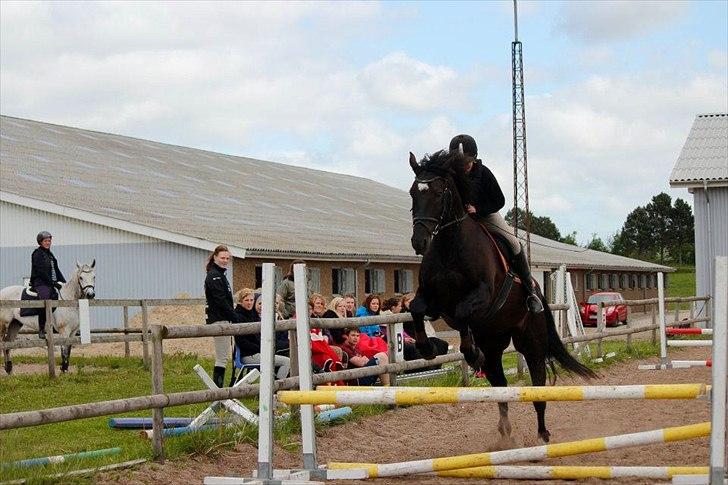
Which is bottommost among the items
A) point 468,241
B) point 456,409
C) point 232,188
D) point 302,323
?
point 456,409

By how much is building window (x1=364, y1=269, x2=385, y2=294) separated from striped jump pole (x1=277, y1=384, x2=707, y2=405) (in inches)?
992

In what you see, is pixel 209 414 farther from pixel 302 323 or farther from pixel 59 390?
pixel 59 390

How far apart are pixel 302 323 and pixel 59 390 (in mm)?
7366

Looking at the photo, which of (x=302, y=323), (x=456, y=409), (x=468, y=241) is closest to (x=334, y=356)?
(x=456, y=409)

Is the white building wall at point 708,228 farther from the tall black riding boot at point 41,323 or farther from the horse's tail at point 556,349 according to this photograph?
the horse's tail at point 556,349

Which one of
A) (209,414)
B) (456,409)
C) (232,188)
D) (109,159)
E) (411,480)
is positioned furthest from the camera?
(232,188)

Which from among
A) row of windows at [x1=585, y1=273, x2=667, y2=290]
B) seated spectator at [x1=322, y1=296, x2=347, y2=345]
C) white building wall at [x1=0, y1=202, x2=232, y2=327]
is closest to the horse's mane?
seated spectator at [x1=322, y1=296, x2=347, y2=345]

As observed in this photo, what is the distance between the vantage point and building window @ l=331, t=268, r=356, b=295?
3023cm

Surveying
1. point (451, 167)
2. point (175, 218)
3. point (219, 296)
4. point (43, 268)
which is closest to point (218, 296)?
point (219, 296)

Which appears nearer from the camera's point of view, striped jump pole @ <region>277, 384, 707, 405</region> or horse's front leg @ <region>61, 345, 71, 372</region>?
striped jump pole @ <region>277, 384, 707, 405</region>

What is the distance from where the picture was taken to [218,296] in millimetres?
12414

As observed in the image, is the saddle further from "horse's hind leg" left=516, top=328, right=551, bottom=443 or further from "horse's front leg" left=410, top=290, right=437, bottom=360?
"horse's front leg" left=410, top=290, right=437, bottom=360

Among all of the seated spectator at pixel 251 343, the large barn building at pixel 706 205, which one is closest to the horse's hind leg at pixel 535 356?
the seated spectator at pixel 251 343

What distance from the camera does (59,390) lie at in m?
13.6
